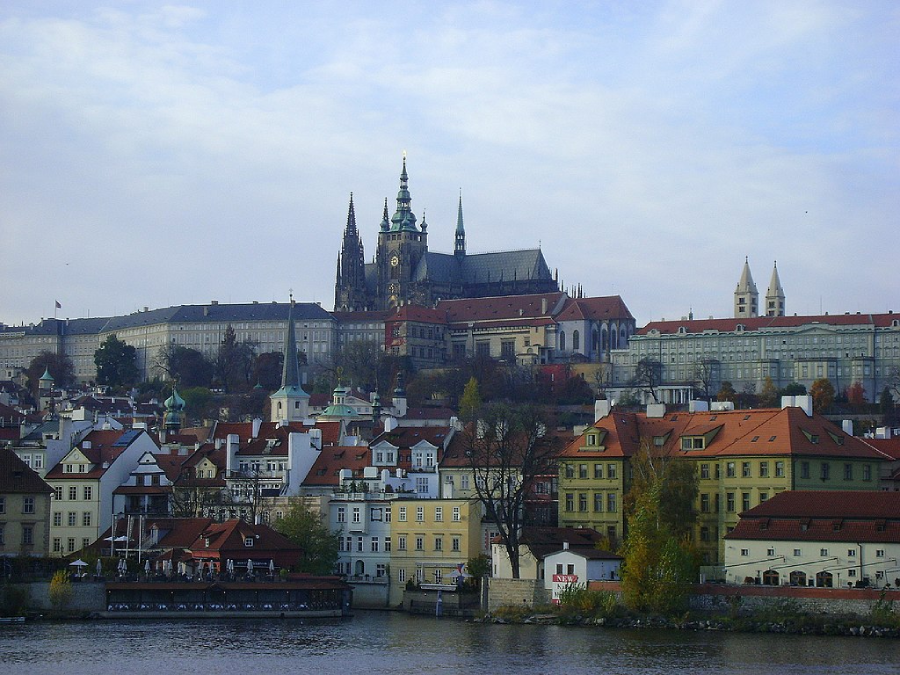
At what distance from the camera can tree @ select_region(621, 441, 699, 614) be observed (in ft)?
226

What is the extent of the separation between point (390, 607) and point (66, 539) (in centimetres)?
1662

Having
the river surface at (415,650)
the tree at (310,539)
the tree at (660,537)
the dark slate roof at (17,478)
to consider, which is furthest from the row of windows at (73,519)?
the tree at (660,537)

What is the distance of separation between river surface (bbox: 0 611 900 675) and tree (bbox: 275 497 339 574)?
358 inches

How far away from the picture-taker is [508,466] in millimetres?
79312

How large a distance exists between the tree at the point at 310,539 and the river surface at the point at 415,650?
9.08m

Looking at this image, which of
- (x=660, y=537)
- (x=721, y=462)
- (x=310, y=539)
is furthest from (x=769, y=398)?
(x=660, y=537)

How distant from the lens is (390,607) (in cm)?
8225

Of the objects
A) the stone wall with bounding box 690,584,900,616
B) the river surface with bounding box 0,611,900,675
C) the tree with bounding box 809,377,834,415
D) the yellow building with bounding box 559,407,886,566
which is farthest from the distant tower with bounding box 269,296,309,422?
the stone wall with bounding box 690,584,900,616

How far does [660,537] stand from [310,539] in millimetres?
18034

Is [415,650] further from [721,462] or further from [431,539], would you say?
[721,462]

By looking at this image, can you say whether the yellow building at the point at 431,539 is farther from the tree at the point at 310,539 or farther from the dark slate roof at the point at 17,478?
the dark slate roof at the point at 17,478

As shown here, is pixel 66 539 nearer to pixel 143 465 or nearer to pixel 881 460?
pixel 143 465

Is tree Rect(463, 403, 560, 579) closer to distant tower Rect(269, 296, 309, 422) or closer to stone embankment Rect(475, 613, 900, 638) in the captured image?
stone embankment Rect(475, 613, 900, 638)

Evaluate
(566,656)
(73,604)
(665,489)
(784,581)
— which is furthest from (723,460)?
(73,604)
